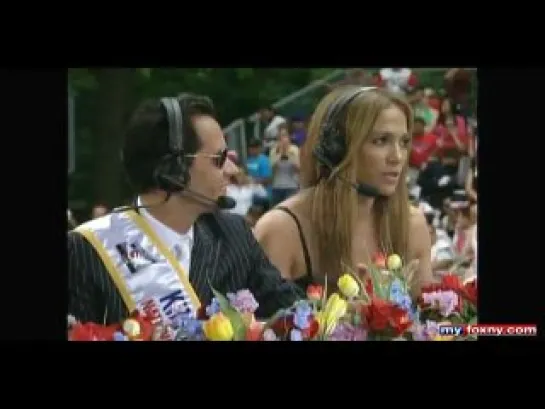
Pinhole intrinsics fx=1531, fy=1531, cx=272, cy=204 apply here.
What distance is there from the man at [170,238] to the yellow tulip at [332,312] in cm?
19

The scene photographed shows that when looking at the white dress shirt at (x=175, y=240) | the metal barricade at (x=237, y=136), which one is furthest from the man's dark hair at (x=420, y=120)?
the white dress shirt at (x=175, y=240)

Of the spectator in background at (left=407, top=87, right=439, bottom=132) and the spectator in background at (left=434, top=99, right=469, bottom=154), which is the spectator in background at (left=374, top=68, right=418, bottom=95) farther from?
the spectator in background at (left=434, top=99, right=469, bottom=154)

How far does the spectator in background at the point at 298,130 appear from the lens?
848 cm

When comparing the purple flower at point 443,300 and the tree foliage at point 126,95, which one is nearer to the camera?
the tree foliage at point 126,95

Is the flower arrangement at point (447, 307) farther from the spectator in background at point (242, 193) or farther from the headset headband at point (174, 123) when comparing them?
the headset headband at point (174, 123)

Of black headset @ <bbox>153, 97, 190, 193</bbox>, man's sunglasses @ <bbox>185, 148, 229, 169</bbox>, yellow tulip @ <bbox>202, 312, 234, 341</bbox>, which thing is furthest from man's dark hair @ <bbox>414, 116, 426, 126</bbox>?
yellow tulip @ <bbox>202, 312, 234, 341</bbox>

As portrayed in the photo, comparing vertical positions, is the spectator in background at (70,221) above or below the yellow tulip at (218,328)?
above

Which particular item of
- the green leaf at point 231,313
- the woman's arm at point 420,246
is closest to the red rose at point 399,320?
the woman's arm at point 420,246

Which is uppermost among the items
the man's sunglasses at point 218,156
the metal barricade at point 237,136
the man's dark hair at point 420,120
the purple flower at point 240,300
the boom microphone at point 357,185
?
the man's dark hair at point 420,120

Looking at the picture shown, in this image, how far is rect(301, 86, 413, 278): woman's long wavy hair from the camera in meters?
8.50

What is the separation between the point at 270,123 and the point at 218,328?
118cm

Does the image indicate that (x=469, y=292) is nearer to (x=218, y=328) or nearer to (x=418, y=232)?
(x=418, y=232)

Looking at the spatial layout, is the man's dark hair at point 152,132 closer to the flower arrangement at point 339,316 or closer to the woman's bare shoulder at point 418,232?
the flower arrangement at point 339,316

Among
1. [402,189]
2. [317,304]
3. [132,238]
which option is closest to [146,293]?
[132,238]
